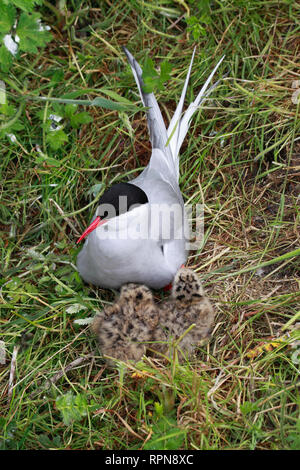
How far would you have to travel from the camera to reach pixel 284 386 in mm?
2744

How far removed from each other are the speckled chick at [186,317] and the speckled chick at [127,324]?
2.9 inches

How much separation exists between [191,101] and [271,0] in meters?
0.97

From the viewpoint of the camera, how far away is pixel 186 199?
3.85m

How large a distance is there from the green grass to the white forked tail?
10cm

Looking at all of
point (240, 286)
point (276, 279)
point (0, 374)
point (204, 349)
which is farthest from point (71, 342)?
point (276, 279)

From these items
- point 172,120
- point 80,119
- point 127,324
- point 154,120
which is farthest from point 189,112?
point 127,324

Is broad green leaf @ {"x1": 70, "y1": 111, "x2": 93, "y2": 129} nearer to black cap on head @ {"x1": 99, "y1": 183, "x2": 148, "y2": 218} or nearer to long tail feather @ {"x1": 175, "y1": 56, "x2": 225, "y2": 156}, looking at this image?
long tail feather @ {"x1": 175, "y1": 56, "x2": 225, "y2": 156}

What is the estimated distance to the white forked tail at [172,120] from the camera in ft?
12.2

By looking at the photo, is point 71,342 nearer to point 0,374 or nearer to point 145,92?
point 0,374

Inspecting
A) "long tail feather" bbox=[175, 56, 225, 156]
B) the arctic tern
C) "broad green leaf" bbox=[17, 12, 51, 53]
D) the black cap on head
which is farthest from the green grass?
the black cap on head

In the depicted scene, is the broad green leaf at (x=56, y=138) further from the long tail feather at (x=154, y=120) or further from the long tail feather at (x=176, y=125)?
the long tail feather at (x=176, y=125)

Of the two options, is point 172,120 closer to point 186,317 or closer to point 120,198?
point 120,198

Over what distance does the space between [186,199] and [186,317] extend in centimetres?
106

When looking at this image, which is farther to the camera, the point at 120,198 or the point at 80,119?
the point at 80,119
